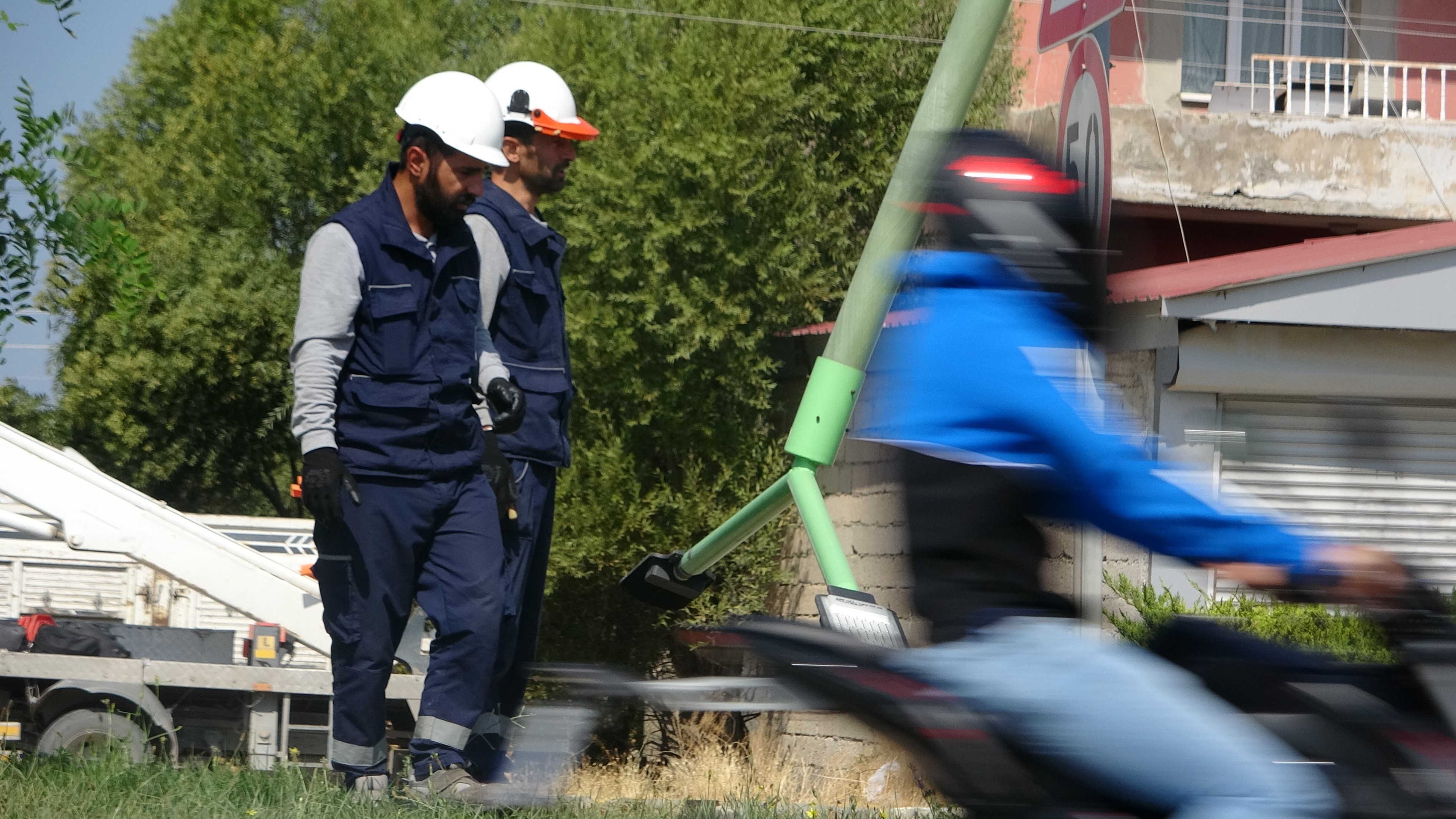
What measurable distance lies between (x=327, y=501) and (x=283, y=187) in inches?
353

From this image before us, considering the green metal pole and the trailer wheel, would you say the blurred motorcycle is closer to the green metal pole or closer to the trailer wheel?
the green metal pole

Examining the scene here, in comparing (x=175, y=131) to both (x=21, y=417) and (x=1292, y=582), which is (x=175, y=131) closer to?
(x=21, y=417)

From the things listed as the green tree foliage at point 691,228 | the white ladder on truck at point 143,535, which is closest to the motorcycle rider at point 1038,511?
the white ladder on truck at point 143,535

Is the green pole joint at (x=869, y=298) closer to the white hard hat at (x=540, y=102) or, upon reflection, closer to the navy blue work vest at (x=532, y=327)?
the navy blue work vest at (x=532, y=327)

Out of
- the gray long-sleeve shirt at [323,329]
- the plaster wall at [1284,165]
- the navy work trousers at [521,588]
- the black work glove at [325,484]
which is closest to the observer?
the black work glove at [325,484]

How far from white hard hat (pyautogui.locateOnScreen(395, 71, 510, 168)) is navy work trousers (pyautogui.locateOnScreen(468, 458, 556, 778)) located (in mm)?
1187

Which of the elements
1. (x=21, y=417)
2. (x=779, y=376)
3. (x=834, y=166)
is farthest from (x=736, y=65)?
(x=21, y=417)

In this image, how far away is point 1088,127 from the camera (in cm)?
382

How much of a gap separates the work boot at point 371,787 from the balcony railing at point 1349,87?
1007 cm

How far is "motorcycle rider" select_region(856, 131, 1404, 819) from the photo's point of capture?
2.25 metres

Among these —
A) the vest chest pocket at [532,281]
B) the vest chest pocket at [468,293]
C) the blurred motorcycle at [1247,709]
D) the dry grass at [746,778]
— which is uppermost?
the vest chest pocket at [532,281]

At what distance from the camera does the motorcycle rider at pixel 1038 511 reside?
2.25m

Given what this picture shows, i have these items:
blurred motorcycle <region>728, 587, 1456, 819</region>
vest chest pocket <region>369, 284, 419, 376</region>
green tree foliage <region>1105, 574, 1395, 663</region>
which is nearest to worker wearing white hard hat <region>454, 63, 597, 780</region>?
vest chest pocket <region>369, 284, 419, 376</region>

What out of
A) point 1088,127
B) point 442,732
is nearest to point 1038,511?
point 1088,127
